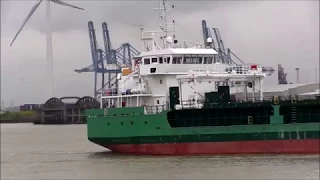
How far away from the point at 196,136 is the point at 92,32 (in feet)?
272

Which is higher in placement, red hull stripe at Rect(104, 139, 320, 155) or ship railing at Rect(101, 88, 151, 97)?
ship railing at Rect(101, 88, 151, 97)

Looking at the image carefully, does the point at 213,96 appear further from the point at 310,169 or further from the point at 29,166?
the point at 29,166

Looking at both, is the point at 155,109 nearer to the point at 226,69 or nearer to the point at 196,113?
the point at 196,113

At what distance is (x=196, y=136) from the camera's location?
30766 millimetres

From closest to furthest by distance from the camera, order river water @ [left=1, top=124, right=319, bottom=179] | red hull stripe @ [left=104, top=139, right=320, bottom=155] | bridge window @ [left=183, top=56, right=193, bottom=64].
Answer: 1. river water @ [left=1, top=124, right=319, bottom=179]
2. red hull stripe @ [left=104, top=139, right=320, bottom=155]
3. bridge window @ [left=183, top=56, right=193, bottom=64]

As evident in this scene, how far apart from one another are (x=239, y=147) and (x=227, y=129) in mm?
1145

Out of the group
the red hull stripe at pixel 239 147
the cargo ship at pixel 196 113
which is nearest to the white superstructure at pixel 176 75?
the cargo ship at pixel 196 113

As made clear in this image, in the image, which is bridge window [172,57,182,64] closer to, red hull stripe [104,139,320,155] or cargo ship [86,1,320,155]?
cargo ship [86,1,320,155]

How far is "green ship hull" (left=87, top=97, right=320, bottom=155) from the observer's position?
1176 inches

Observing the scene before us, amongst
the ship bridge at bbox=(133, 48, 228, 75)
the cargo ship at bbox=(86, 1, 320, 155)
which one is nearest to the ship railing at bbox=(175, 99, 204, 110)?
the cargo ship at bbox=(86, 1, 320, 155)

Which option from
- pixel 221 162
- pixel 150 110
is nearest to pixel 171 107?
pixel 150 110

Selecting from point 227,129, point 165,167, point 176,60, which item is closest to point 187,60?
point 176,60

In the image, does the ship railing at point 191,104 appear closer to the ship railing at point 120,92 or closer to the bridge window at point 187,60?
the ship railing at point 120,92

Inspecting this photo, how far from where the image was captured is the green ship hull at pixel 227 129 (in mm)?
29875
